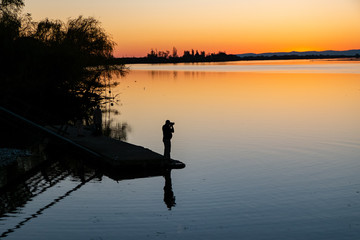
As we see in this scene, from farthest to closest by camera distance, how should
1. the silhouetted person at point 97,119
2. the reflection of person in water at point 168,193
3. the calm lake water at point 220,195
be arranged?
the silhouetted person at point 97,119
the reflection of person in water at point 168,193
the calm lake water at point 220,195

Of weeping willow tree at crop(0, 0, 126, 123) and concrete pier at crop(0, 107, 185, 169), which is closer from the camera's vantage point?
concrete pier at crop(0, 107, 185, 169)

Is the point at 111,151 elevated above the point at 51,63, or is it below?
below

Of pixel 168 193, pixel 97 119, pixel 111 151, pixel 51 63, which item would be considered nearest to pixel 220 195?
pixel 168 193

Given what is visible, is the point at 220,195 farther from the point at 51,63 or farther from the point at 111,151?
the point at 51,63

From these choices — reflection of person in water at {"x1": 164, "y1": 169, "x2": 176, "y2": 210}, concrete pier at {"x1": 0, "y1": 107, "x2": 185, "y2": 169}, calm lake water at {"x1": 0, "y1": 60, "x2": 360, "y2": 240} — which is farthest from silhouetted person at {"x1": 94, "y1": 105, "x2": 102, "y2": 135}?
Result: reflection of person in water at {"x1": 164, "y1": 169, "x2": 176, "y2": 210}

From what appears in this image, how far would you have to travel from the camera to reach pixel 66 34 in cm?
5650

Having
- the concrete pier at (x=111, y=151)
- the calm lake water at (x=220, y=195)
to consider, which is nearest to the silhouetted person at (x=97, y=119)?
the concrete pier at (x=111, y=151)

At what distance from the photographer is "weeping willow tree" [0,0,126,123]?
41.6m

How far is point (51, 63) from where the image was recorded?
47469 millimetres

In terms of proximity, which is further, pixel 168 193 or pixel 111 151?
pixel 111 151

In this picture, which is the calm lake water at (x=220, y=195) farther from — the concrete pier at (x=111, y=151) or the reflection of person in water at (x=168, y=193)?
the concrete pier at (x=111, y=151)

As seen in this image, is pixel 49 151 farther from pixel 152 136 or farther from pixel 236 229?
pixel 236 229

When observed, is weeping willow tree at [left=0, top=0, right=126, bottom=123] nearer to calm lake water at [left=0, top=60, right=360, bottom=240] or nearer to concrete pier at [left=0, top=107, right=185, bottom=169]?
concrete pier at [left=0, top=107, right=185, bottom=169]

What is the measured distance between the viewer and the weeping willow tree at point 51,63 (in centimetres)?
4156
